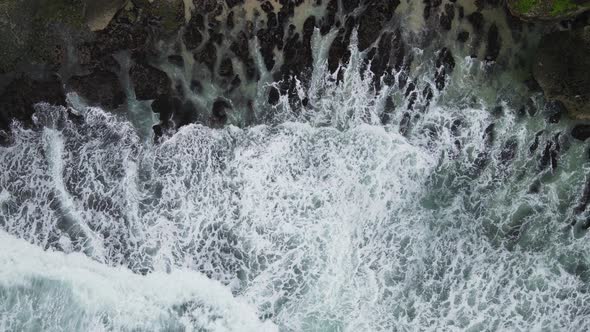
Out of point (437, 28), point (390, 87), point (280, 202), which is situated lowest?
point (280, 202)

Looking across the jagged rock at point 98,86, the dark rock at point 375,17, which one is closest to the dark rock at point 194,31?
the jagged rock at point 98,86

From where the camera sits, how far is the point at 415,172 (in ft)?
49.2

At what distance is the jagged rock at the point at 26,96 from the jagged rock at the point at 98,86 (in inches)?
17.7

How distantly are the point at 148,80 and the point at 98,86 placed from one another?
52.9 inches

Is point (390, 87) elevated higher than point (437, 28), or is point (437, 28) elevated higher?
point (437, 28)

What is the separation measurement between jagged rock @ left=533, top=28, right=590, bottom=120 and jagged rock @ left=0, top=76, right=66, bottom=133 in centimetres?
1255

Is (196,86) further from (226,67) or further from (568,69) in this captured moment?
(568,69)

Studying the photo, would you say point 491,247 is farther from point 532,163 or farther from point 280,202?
point 280,202

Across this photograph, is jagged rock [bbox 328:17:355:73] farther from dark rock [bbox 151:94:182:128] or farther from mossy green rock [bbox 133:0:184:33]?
dark rock [bbox 151:94:182:128]

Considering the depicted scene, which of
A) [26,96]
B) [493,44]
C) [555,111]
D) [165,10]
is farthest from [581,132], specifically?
[26,96]

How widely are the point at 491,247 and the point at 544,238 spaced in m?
1.40

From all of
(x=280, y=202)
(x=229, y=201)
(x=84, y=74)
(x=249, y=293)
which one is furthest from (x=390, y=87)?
(x=84, y=74)

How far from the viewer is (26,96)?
1531cm

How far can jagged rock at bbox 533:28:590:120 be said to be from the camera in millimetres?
14320
